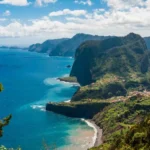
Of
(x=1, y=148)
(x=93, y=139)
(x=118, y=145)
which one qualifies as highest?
(x=1, y=148)

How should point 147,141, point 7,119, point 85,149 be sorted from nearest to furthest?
point 7,119 → point 147,141 → point 85,149

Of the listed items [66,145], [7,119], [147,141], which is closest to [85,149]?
[66,145]

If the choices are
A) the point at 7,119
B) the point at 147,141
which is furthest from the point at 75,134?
the point at 7,119

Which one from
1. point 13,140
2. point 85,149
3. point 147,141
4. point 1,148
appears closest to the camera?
point 1,148

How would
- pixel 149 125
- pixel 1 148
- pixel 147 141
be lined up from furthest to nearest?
pixel 149 125 < pixel 147 141 < pixel 1 148

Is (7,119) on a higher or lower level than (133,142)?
higher

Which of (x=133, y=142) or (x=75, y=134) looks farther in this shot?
(x=75, y=134)

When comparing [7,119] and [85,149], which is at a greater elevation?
[7,119]

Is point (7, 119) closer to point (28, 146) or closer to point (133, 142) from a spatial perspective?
point (133, 142)

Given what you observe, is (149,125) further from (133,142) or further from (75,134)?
(75,134)
